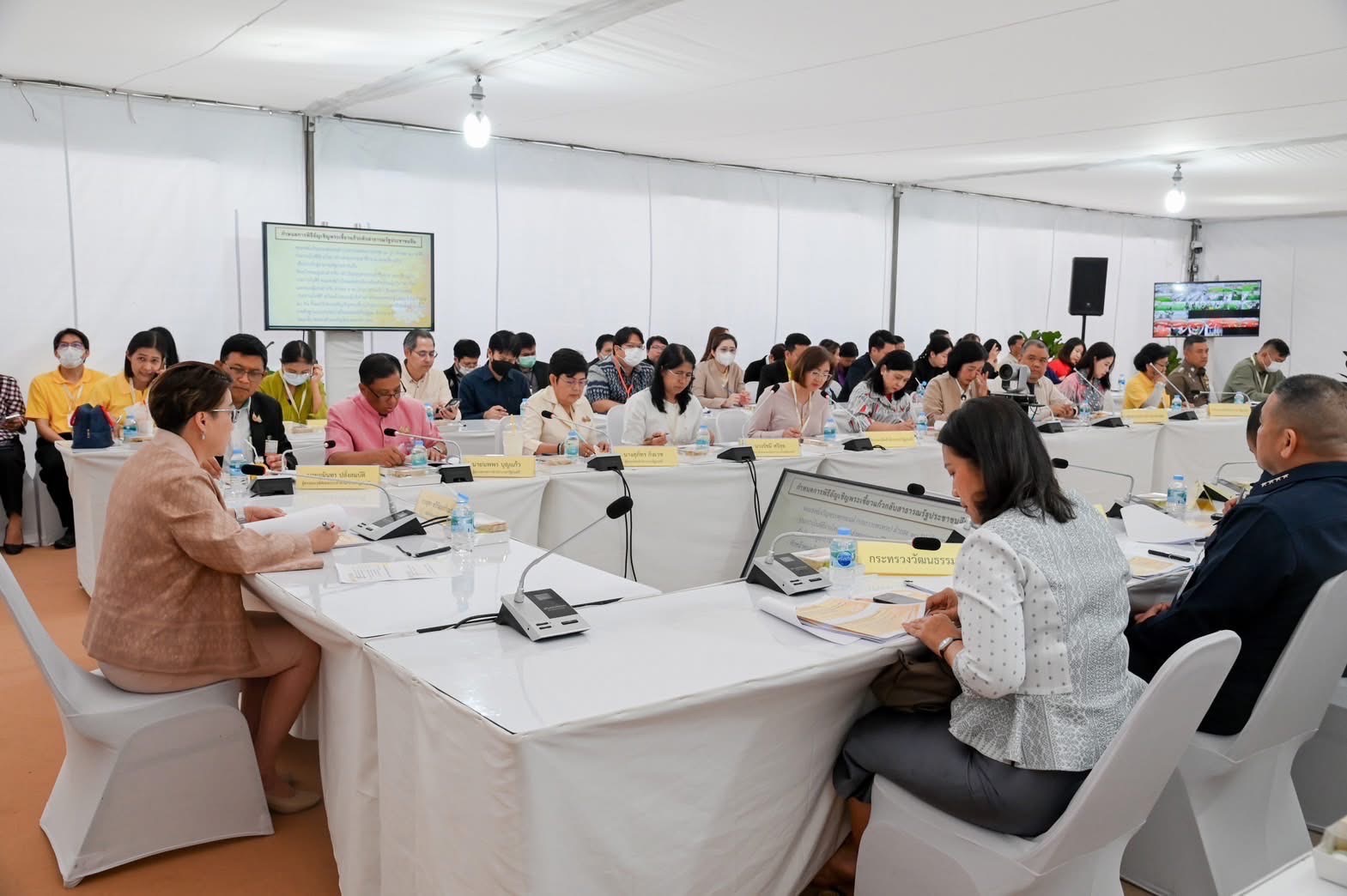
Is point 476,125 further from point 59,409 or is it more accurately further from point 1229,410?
point 1229,410

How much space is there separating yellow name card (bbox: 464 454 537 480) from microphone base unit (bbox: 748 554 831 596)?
1.56 m

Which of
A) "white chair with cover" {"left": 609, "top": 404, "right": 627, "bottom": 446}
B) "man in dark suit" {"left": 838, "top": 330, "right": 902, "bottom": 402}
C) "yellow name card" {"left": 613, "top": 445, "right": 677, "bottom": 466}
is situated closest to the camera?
"yellow name card" {"left": 613, "top": 445, "right": 677, "bottom": 466}

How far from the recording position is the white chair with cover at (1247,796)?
2.00m

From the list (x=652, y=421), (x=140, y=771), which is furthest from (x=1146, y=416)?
(x=140, y=771)

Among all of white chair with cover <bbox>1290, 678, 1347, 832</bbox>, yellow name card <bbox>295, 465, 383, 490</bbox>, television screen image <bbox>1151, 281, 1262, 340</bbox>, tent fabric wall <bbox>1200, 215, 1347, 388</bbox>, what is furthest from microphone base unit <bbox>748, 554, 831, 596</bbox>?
television screen image <bbox>1151, 281, 1262, 340</bbox>

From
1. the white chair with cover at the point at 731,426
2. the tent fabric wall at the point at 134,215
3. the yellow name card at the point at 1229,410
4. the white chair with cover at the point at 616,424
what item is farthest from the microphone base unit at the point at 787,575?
the tent fabric wall at the point at 134,215

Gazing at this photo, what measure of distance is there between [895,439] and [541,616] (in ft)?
10.7

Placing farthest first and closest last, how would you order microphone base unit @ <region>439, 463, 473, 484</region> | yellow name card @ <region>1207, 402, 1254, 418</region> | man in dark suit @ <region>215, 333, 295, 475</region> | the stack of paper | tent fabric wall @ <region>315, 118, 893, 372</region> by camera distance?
1. tent fabric wall @ <region>315, 118, 893, 372</region>
2. yellow name card @ <region>1207, 402, 1254, 418</region>
3. man in dark suit @ <region>215, 333, 295, 475</region>
4. microphone base unit @ <region>439, 463, 473, 484</region>
5. the stack of paper

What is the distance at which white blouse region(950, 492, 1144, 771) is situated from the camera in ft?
5.51

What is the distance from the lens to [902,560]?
253 cm

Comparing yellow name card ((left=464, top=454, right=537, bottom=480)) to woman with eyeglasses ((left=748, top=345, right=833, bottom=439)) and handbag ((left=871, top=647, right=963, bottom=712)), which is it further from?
handbag ((left=871, top=647, right=963, bottom=712))

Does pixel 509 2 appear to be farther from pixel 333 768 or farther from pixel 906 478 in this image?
pixel 333 768

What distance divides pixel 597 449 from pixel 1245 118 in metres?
4.75

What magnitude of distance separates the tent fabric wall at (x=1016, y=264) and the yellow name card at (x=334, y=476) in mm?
7872
